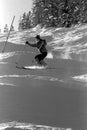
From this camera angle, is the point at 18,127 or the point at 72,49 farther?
the point at 72,49

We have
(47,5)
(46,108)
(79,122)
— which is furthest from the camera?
(47,5)

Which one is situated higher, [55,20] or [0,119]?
[0,119]

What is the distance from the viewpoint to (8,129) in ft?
22.4

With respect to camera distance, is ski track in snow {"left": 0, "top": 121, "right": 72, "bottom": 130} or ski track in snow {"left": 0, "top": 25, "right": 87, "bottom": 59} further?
ski track in snow {"left": 0, "top": 25, "right": 87, "bottom": 59}

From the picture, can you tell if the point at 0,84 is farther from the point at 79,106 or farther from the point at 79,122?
the point at 79,122

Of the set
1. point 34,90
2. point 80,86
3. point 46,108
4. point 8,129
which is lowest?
point 80,86

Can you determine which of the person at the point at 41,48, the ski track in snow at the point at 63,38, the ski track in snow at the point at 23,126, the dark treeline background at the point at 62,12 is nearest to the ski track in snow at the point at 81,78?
the person at the point at 41,48

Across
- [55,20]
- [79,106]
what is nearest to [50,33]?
[55,20]

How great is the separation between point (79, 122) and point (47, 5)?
42.3 metres

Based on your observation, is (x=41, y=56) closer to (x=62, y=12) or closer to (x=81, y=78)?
(x=81, y=78)

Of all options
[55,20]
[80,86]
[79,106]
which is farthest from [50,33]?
[79,106]

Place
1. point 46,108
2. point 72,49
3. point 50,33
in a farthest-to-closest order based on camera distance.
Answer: point 50,33
point 72,49
point 46,108

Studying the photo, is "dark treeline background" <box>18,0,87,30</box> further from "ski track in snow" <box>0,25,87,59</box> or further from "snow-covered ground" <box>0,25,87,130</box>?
"snow-covered ground" <box>0,25,87,130</box>

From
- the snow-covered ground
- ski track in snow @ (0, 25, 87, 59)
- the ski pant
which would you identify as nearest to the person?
the ski pant
